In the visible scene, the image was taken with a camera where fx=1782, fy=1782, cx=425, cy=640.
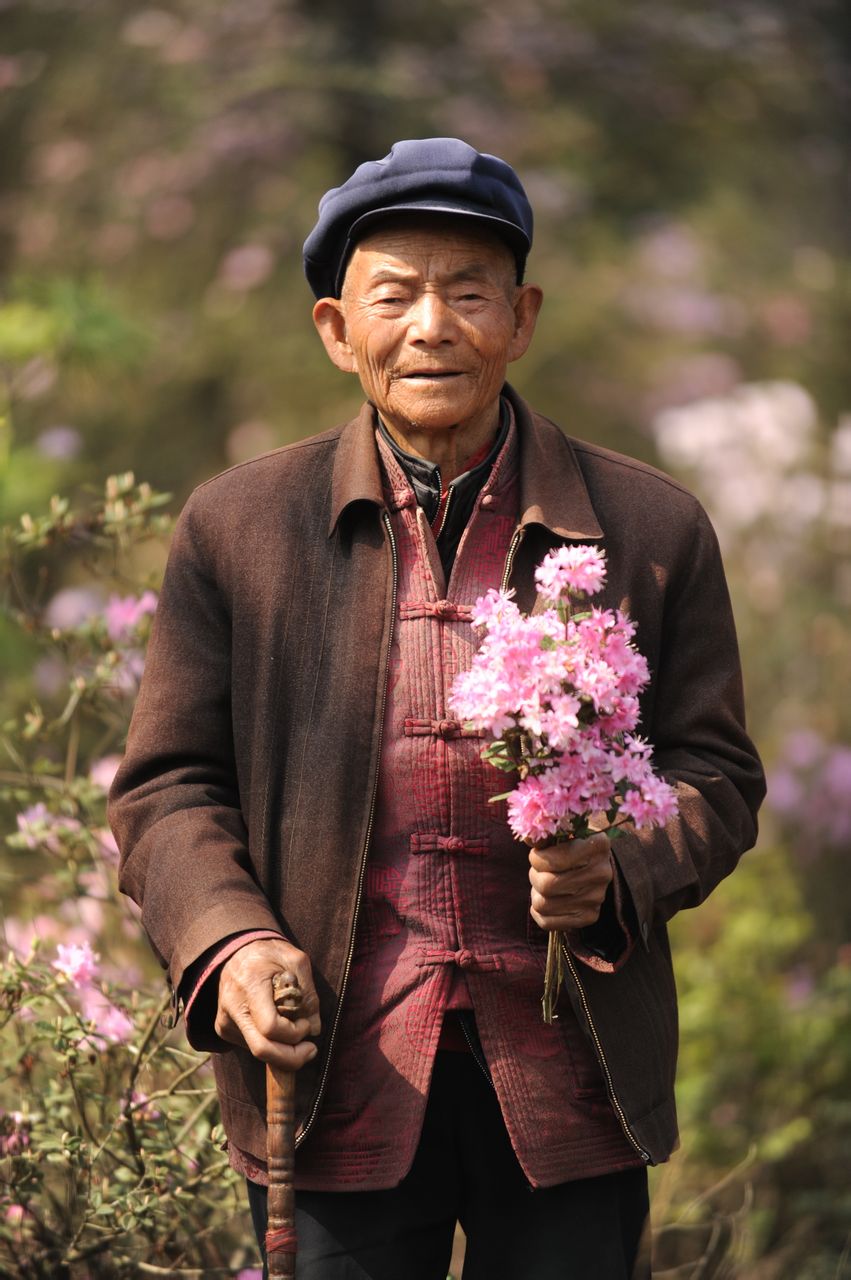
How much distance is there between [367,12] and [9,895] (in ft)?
18.8

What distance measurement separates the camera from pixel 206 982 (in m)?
2.33

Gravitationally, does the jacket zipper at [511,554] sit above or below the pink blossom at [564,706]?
above

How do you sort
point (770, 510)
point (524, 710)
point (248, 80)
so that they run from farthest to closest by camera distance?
1. point (248, 80)
2. point (770, 510)
3. point (524, 710)

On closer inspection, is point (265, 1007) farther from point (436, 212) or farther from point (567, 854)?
point (436, 212)

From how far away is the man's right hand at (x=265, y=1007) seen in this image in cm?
224

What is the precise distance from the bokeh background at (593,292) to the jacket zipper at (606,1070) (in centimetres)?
214

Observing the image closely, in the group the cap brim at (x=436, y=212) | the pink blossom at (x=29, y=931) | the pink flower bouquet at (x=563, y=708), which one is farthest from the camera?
the pink blossom at (x=29, y=931)

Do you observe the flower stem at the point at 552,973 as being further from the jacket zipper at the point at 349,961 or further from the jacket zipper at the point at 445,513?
the jacket zipper at the point at 445,513

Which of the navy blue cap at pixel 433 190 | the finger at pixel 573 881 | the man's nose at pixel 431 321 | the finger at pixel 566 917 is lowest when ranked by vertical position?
A: the finger at pixel 566 917

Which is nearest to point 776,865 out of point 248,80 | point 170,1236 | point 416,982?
point 170,1236

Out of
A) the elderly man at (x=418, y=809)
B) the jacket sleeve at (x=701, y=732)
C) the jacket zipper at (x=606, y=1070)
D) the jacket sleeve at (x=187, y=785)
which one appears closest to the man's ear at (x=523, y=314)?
the elderly man at (x=418, y=809)

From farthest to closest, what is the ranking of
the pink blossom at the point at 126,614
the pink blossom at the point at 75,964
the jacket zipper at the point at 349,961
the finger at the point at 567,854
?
the pink blossom at the point at 126,614
the pink blossom at the point at 75,964
the jacket zipper at the point at 349,961
the finger at the point at 567,854

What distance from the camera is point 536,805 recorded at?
2139mm

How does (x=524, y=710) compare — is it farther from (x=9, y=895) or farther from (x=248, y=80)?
(x=248, y=80)
